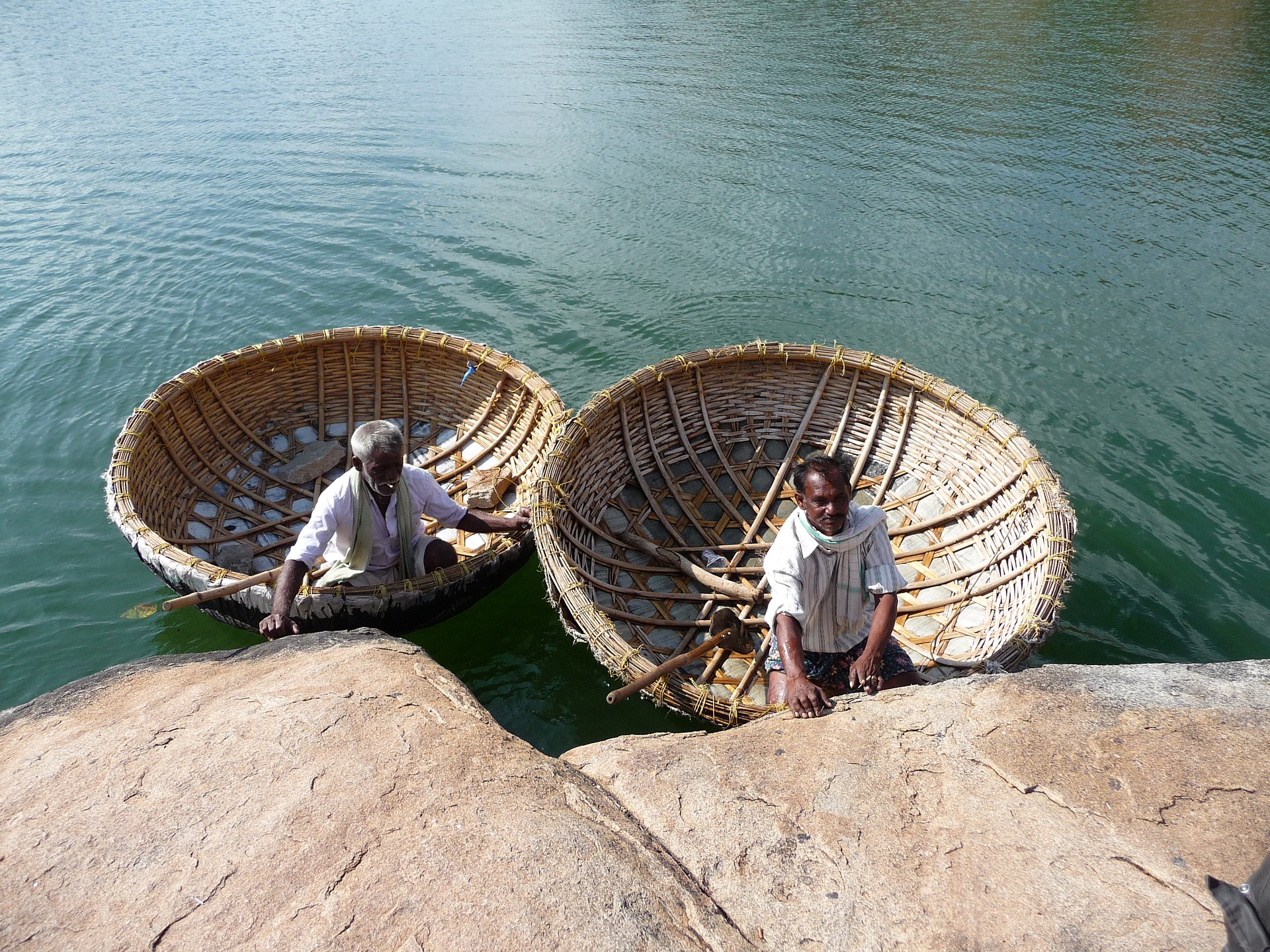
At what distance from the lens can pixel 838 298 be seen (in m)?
6.52

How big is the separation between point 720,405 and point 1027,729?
2705 millimetres

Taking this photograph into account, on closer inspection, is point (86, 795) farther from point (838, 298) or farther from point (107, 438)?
point (838, 298)

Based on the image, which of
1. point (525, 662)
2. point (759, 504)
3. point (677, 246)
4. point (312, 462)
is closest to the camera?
point (525, 662)

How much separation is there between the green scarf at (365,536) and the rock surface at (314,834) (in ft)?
3.18

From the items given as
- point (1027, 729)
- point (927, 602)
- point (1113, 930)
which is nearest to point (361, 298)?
point (927, 602)

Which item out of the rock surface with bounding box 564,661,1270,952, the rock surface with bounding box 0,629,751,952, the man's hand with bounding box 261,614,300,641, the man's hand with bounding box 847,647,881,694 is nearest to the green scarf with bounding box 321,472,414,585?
the man's hand with bounding box 261,614,300,641

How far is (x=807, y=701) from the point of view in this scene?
2.55m

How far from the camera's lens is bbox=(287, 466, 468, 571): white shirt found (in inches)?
130

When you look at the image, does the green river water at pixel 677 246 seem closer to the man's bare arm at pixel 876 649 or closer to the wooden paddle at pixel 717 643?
the wooden paddle at pixel 717 643

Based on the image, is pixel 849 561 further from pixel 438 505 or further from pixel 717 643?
pixel 438 505

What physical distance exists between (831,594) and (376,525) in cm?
189

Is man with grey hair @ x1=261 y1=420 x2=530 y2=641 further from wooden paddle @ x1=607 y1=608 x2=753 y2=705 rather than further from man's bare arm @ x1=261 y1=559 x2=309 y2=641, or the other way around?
wooden paddle @ x1=607 y1=608 x2=753 y2=705

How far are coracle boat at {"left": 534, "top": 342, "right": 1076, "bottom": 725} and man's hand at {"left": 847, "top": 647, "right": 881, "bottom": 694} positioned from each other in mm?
464

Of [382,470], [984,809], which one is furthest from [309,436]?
[984,809]
